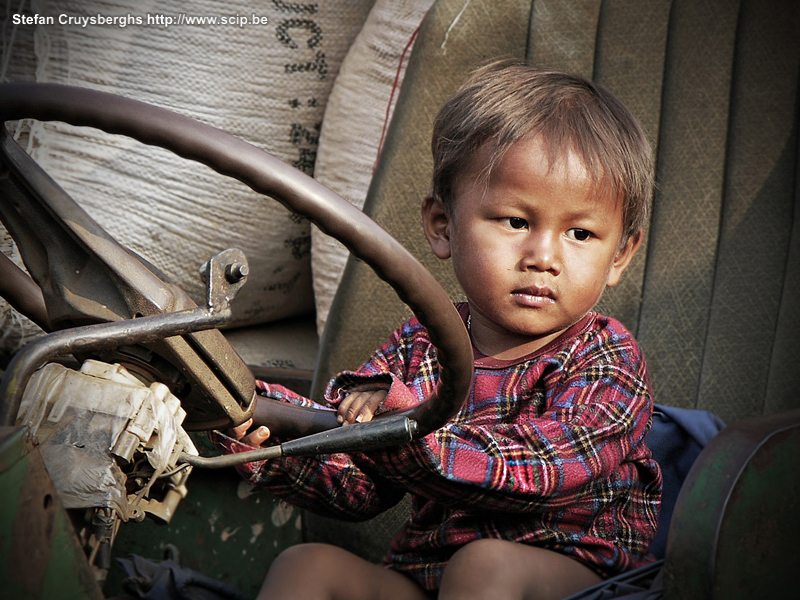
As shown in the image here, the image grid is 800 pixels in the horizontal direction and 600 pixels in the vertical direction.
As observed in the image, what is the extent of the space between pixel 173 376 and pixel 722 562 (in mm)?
442

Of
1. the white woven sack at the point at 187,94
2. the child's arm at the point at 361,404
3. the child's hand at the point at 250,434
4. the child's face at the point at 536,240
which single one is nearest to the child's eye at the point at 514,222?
the child's face at the point at 536,240

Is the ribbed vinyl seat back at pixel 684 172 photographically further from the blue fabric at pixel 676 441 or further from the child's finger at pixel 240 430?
the child's finger at pixel 240 430

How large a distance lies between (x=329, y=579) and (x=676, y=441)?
458 millimetres

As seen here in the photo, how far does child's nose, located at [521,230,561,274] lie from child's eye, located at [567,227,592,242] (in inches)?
0.9

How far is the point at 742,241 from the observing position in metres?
1.29

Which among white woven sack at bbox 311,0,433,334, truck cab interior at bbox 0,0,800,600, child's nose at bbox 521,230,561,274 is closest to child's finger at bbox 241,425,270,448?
truck cab interior at bbox 0,0,800,600

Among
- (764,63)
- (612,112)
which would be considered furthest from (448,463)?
(764,63)

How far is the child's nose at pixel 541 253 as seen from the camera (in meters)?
0.95

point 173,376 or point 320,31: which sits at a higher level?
point 320,31

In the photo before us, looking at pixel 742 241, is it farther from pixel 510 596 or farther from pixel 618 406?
pixel 510 596

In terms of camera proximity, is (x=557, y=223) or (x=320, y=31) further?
(x=320, y=31)

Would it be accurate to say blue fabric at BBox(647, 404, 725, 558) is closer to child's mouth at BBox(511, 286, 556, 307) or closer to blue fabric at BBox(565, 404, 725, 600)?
blue fabric at BBox(565, 404, 725, 600)

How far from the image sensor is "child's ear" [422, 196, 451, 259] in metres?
1.12

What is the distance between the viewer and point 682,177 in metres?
1.34
